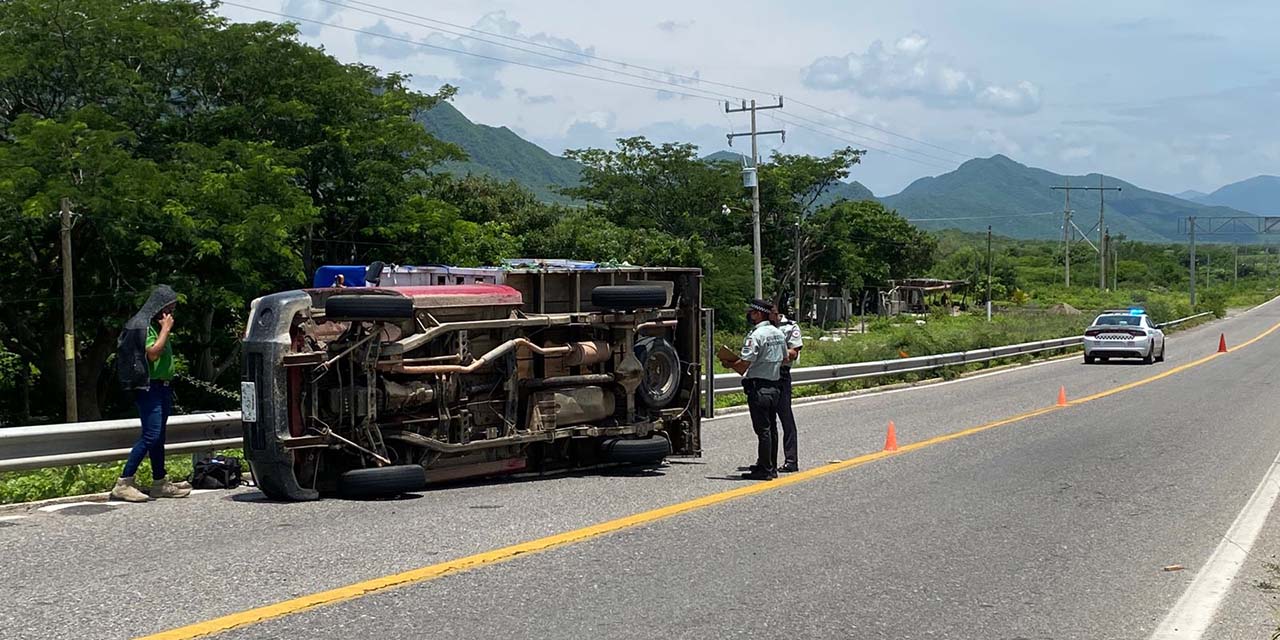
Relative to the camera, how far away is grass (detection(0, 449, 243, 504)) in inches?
361

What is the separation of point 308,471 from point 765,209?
63322 millimetres

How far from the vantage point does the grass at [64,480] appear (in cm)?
918

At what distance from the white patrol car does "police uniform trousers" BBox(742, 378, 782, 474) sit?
996 inches

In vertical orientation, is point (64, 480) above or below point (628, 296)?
below

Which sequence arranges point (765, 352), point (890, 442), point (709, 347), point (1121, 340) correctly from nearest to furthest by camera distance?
point (765, 352) → point (709, 347) → point (890, 442) → point (1121, 340)

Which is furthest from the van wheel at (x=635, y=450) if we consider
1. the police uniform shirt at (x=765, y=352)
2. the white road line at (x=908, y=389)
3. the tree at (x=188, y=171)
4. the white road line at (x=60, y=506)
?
the tree at (x=188, y=171)

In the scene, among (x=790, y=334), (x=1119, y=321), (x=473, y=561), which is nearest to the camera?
(x=473, y=561)

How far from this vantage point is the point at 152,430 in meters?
9.34

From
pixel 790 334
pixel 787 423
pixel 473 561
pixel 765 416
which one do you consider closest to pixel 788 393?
pixel 787 423

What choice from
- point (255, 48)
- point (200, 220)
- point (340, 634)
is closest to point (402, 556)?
point (340, 634)

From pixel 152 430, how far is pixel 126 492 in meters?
0.53

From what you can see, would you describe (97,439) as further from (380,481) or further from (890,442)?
(890,442)

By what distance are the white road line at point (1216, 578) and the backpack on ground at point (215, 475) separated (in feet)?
23.6

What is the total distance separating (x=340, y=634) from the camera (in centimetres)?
545
